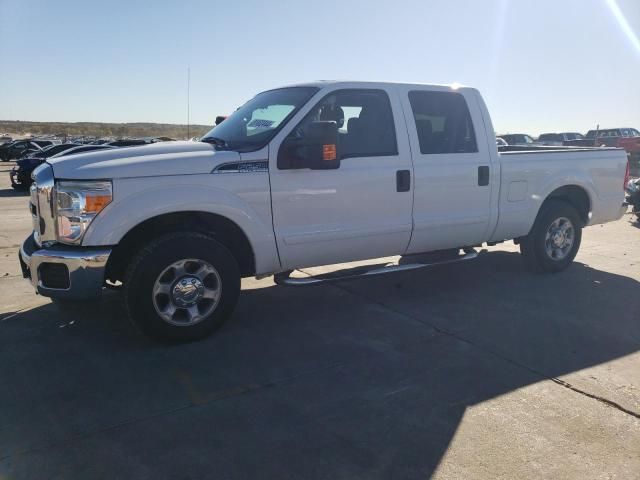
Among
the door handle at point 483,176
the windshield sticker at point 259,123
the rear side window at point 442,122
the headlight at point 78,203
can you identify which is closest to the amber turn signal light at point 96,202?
the headlight at point 78,203

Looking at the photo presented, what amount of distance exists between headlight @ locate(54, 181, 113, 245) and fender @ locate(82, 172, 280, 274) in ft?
0.16

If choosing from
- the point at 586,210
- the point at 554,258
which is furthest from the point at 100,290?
the point at 586,210

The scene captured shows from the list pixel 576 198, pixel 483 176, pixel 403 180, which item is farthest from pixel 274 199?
pixel 576 198

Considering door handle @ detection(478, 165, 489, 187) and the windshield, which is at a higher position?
the windshield

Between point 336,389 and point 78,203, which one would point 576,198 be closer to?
point 336,389

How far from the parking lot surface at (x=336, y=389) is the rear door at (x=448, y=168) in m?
0.69

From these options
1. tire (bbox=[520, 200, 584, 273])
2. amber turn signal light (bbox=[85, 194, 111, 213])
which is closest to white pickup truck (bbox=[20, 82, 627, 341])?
amber turn signal light (bbox=[85, 194, 111, 213])

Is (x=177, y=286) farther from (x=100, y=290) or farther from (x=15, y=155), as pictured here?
(x=15, y=155)

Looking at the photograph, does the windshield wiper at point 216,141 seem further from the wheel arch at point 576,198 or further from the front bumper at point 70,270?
the wheel arch at point 576,198

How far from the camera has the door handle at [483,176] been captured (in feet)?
18.5

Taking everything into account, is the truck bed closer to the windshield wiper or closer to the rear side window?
the rear side window

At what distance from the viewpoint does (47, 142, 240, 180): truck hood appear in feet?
12.8

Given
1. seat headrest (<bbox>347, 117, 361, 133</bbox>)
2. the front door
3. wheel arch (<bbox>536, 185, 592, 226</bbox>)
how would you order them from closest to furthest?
the front door, seat headrest (<bbox>347, 117, 361, 133</bbox>), wheel arch (<bbox>536, 185, 592, 226</bbox>)

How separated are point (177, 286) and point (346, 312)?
1677 mm
